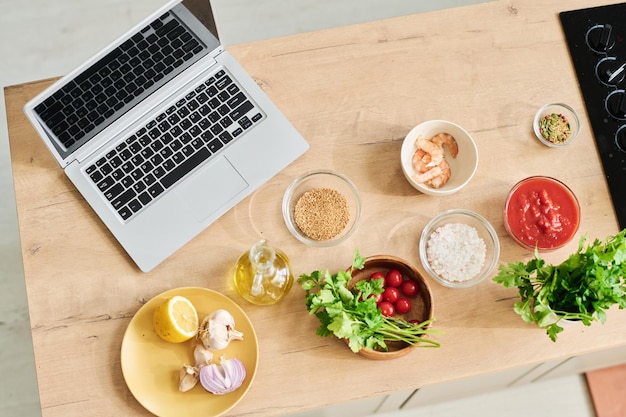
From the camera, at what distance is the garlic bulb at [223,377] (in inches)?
46.1

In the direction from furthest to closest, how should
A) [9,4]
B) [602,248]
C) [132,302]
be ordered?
[9,4] < [132,302] < [602,248]

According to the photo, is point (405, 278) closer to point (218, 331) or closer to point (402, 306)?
point (402, 306)

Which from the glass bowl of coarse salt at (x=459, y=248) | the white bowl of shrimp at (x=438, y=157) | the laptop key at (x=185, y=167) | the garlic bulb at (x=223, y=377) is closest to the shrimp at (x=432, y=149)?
the white bowl of shrimp at (x=438, y=157)

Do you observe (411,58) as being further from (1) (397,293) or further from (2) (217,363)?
(2) (217,363)

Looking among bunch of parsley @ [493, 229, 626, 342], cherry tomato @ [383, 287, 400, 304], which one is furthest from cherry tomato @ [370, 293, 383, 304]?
bunch of parsley @ [493, 229, 626, 342]

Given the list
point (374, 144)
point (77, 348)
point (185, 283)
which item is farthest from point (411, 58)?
point (77, 348)

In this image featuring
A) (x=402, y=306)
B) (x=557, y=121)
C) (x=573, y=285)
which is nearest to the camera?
(x=573, y=285)

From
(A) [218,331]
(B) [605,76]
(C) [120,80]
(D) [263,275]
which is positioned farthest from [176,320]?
(B) [605,76]

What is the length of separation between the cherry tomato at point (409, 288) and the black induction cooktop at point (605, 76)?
466 mm

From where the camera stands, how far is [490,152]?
4.48 ft

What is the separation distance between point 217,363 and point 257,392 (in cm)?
10

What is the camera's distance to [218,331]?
46.9 inches

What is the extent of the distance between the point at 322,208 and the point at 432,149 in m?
0.26

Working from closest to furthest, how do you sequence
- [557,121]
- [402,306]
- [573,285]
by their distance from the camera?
[573,285]
[402,306]
[557,121]
